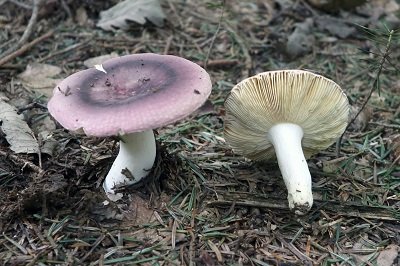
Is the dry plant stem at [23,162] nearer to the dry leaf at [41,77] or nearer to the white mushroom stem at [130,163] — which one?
the white mushroom stem at [130,163]

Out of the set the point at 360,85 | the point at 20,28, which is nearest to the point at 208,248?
the point at 360,85

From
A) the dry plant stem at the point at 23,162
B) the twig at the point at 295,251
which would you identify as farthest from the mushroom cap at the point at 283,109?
the dry plant stem at the point at 23,162

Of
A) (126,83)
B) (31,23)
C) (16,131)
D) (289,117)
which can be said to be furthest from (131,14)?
(289,117)

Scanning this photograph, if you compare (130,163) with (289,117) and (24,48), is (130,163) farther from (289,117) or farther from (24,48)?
(24,48)

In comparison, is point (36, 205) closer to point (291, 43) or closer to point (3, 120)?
point (3, 120)

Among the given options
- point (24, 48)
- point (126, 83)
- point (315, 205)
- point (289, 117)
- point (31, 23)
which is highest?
point (126, 83)

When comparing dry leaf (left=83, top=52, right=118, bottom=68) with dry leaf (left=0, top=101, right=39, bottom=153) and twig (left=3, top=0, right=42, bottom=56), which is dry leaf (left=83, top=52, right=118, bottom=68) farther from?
dry leaf (left=0, top=101, right=39, bottom=153)
